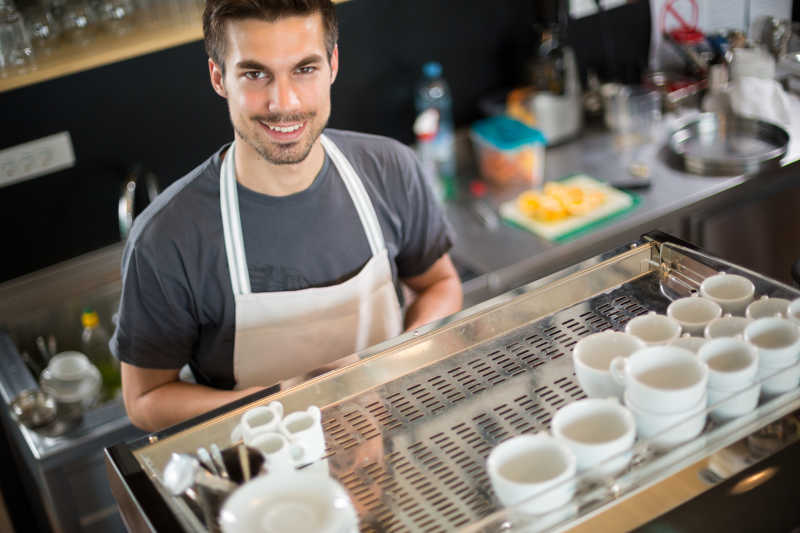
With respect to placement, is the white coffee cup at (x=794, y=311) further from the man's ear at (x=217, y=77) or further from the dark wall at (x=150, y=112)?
the dark wall at (x=150, y=112)

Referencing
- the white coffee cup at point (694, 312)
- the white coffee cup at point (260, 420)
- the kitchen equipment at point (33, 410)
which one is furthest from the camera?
the kitchen equipment at point (33, 410)

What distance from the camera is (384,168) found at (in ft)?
6.25

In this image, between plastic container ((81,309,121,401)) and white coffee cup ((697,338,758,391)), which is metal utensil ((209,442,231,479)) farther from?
plastic container ((81,309,121,401))

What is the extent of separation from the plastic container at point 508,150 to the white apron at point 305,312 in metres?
1.20

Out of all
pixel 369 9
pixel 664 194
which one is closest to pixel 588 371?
pixel 664 194

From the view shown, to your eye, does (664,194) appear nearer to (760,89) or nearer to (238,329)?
(760,89)

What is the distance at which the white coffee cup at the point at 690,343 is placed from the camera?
3.99 feet

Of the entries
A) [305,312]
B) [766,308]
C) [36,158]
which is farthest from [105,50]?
[766,308]

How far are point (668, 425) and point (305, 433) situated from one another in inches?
17.9

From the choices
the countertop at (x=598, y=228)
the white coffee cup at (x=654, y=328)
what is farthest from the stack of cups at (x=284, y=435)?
the countertop at (x=598, y=228)

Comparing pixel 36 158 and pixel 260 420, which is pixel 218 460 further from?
pixel 36 158

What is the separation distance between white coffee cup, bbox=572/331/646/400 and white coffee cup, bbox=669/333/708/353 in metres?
0.05

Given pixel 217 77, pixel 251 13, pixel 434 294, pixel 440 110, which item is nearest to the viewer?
pixel 251 13

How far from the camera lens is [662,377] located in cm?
118
